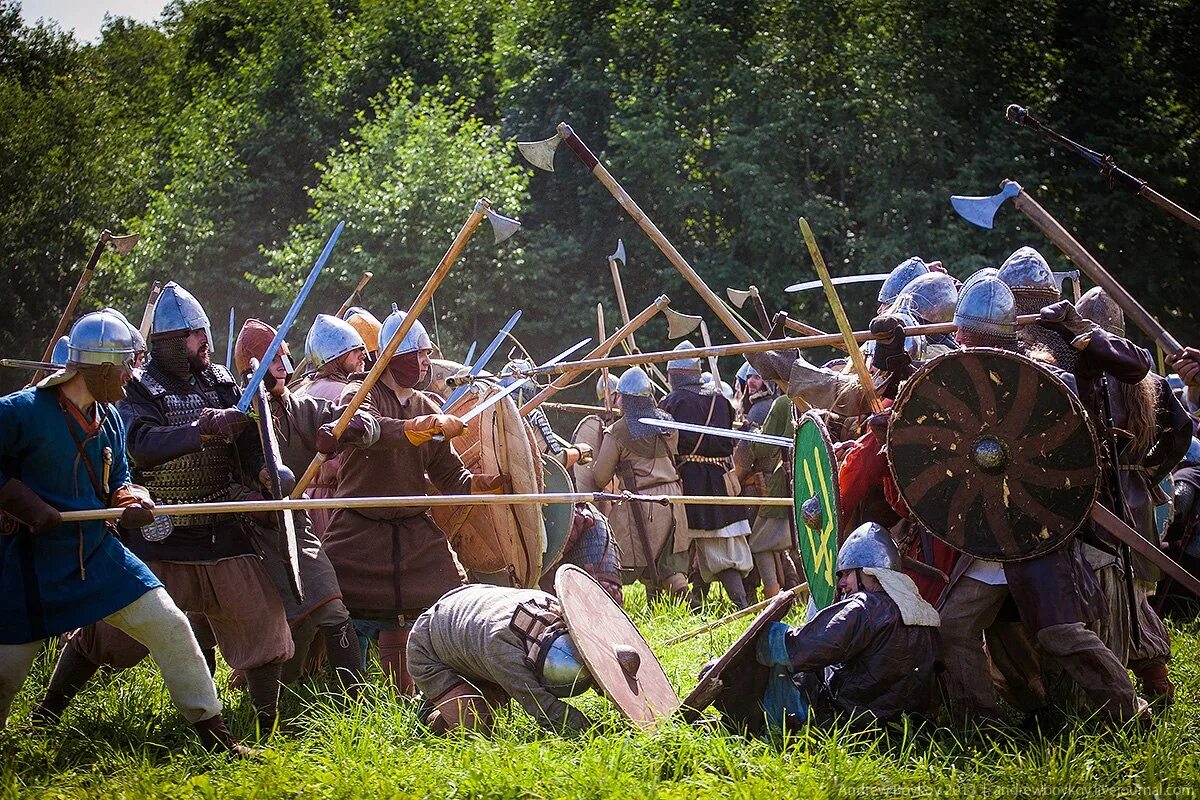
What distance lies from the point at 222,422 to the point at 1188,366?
126 inches

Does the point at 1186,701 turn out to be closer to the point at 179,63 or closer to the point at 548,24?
the point at 548,24

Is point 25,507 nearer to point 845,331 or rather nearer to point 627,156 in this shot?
point 845,331

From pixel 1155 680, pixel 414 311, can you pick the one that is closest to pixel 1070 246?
pixel 1155 680

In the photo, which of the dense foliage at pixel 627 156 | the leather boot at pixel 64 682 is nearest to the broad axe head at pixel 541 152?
the leather boot at pixel 64 682

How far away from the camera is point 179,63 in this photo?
87.1ft

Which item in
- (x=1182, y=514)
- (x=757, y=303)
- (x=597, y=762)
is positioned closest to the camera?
(x=597, y=762)

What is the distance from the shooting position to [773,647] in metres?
4.17

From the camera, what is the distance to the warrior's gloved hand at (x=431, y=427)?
506 cm

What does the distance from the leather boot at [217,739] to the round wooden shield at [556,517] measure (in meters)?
2.02

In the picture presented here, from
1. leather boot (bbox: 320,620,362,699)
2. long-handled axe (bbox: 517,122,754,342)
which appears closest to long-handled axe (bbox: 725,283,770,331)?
long-handled axe (bbox: 517,122,754,342)

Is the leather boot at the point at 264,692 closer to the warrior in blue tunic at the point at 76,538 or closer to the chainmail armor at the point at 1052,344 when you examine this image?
the warrior in blue tunic at the point at 76,538

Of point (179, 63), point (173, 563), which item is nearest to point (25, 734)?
point (173, 563)

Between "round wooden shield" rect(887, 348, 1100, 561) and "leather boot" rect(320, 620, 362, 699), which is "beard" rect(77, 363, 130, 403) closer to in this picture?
"leather boot" rect(320, 620, 362, 699)

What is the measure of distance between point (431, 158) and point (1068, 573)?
1418cm
